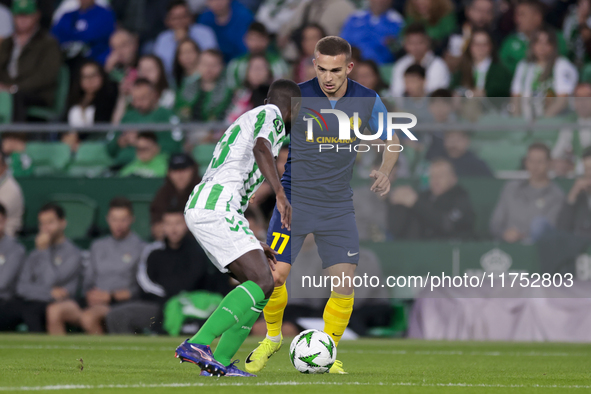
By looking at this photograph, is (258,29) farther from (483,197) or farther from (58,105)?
(483,197)

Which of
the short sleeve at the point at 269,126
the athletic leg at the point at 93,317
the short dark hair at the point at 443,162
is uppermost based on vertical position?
the short dark hair at the point at 443,162

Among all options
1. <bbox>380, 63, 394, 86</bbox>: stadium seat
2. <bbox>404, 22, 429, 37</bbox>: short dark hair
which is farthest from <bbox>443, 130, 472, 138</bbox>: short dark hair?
<bbox>404, 22, 429, 37</bbox>: short dark hair

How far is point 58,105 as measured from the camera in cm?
1236

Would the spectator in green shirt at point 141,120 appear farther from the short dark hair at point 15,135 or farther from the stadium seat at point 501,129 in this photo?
the stadium seat at point 501,129

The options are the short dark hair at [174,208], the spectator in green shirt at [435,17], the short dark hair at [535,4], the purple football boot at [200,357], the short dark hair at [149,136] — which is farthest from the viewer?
the spectator in green shirt at [435,17]

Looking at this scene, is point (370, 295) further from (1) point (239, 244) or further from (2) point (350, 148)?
(1) point (239, 244)

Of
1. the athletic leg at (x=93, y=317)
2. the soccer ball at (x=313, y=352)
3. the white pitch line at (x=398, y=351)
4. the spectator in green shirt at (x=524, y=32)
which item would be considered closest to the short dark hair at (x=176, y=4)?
the spectator in green shirt at (x=524, y=32)

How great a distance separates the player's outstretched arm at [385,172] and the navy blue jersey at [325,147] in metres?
0.13

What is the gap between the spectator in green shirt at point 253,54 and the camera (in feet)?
38.5

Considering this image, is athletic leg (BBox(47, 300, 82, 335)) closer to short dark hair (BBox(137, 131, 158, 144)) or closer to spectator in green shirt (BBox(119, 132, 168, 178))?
spectator in green shirt (BBox(119, 132, 168, 178))

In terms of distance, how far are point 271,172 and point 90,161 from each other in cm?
629

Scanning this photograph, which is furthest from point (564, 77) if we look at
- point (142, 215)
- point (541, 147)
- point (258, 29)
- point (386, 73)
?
point (142, 215)

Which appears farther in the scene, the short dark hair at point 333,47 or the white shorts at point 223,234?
the short dark hair at point 333,47

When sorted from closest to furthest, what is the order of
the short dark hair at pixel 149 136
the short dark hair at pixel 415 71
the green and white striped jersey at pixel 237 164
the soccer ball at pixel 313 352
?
the green and white striped jersey at pixel 237 164 < the soccer ball at pixel 313 352 < the short dark hair at pixel 149 136 < the short dark hair at pixel 415 71
